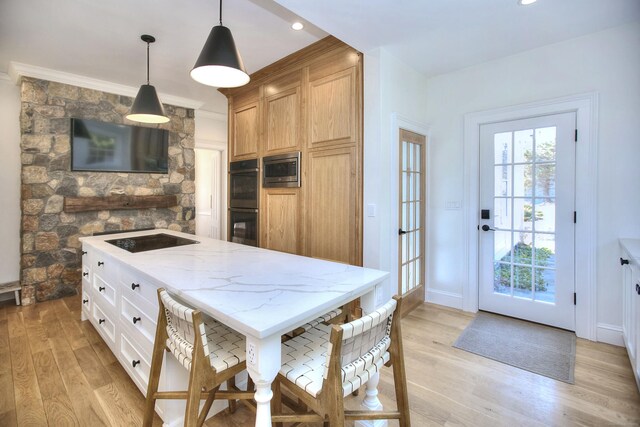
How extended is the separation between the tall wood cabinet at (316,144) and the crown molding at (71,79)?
69.5 inches

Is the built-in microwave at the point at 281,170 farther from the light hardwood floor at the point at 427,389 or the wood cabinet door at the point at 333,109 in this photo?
the light hardwood floor at the point at 427,389

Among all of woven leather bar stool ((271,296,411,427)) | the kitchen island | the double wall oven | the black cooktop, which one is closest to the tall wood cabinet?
the double wall oven

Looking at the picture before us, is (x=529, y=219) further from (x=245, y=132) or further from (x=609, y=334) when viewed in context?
(x=245, y=132)

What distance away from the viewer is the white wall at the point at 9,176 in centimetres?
361

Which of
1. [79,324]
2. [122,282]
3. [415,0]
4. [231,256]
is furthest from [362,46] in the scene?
[79,324]

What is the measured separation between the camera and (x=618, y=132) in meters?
2.46

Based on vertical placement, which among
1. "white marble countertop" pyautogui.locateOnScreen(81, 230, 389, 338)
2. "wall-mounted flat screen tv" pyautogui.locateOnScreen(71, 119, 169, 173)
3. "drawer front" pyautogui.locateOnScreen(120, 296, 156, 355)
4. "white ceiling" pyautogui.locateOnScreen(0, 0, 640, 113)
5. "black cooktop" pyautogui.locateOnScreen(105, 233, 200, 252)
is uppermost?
"white ceiling" pyautogui.locateOnScreen(0, 0, 640, 113)

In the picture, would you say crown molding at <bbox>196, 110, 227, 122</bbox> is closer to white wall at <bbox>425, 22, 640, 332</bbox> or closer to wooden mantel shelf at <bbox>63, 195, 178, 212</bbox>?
wooden mantel shelf at <bbox>63, 195, 178, 212</bbox>

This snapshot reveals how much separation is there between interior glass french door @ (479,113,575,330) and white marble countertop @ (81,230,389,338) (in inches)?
80.8

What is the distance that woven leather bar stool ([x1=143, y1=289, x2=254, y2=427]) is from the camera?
1.12m

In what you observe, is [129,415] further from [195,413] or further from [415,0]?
[415,0]

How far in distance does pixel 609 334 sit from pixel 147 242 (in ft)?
12.6

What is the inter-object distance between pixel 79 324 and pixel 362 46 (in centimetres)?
363

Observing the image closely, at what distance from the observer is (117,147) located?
13.5 ft
